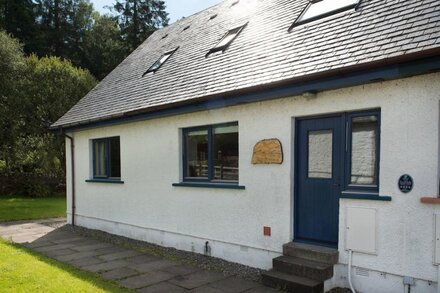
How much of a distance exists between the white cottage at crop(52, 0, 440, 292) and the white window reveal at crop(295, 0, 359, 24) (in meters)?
0.03

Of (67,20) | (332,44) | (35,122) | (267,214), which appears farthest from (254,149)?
(67,20)

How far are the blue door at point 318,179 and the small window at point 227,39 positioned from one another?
12.8 feet

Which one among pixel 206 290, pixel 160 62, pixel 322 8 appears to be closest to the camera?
pixel 206 290

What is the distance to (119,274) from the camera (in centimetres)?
677

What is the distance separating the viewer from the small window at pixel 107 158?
11.1 m

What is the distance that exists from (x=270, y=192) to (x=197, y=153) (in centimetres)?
237

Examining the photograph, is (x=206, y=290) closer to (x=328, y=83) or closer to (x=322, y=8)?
(x=328, y=83)

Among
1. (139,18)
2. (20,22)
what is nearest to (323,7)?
(139,18)

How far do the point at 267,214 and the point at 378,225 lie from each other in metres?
2.01

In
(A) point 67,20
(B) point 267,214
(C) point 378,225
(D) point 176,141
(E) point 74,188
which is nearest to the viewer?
(C) point 378,225

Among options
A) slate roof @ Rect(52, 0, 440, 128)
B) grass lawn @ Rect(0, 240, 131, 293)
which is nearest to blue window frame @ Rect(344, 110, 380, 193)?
slate roof @ Rect(52, 0, 440, 128)

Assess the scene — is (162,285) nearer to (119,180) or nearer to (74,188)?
(119,180)

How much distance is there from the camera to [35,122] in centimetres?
2323

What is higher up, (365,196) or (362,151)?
(362,151)
